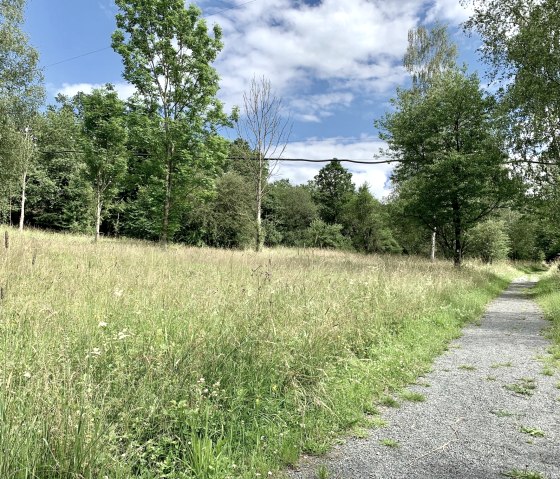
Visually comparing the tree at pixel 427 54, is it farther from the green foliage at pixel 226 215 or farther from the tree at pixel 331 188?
the tree at pixel 331 188

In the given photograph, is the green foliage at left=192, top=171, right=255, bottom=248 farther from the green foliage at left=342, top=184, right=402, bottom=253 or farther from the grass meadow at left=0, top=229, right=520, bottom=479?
the grass meadow at left=0, top=229, right=520, bottom=479

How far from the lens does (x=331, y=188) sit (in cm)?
5622

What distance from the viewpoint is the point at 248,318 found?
4020mm

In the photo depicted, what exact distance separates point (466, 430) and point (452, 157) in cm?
1472

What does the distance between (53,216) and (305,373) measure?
41.4 meters

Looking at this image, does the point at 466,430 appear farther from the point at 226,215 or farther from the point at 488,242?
the point at 488,242

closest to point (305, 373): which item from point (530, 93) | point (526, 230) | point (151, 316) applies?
point (151, 316)

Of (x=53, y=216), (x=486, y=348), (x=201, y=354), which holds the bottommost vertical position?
(x=486, y=348)

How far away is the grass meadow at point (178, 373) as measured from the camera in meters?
1.97

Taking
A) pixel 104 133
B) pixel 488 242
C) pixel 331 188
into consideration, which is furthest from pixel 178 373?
pixel 331 188

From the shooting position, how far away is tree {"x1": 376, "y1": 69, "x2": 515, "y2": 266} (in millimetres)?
15984

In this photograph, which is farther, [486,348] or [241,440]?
[486,348]

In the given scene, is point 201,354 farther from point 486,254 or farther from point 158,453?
point 486,254

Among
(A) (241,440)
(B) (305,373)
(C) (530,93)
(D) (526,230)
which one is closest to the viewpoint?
(A) (241,440)
